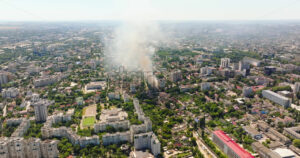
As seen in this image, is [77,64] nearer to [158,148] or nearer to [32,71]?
[32,71]

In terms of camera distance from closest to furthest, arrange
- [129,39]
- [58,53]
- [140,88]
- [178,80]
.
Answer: [140,88] → [178,80] → [129,39] → [58,53]

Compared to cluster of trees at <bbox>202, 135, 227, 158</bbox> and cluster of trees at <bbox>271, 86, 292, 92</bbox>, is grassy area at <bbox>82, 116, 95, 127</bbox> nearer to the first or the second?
cluster of trees at <bbox>202, 135, 227, 158</bbox>

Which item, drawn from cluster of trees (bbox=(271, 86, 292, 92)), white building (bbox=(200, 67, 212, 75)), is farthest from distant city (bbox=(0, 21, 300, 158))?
white building (bbox=(200, 67, 212, 75))

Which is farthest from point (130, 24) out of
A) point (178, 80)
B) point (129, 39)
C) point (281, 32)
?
point (281, 32)

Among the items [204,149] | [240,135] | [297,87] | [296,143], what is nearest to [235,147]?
[204,149]

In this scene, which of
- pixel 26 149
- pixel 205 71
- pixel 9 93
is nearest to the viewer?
pixel 26 149

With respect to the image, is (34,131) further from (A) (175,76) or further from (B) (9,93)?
(A) (175,76)

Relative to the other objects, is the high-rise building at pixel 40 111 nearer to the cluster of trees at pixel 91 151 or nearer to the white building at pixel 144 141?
the cluster of trees at pixel 91 151

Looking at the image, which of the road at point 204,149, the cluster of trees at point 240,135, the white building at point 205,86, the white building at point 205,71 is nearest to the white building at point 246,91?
the white building at point 205,86
